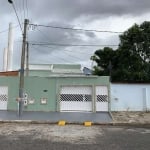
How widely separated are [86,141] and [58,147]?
1.65 m

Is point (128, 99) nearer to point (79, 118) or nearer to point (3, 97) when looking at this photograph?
point (79, 118)

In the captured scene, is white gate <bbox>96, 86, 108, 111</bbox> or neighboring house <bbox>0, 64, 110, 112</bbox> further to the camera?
neighboring house <bbox>0, 64, 110, 112</bbox>

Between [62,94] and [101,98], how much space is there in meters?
3.04

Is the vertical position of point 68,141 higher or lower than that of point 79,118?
lower

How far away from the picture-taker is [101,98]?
74.9ft

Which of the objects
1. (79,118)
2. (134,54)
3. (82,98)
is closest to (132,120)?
(79,118)

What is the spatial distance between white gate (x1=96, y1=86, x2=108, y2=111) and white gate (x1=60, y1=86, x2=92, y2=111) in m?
0.60

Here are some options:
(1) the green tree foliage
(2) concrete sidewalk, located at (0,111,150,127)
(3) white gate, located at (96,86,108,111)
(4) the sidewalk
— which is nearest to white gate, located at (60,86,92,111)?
(3) white gate, located at (96,86,108,111)

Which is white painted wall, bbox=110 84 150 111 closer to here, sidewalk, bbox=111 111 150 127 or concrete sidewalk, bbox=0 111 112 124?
concrete sidewalk, bbox=0 111 112 124

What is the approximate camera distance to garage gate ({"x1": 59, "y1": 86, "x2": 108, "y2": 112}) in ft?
74.7

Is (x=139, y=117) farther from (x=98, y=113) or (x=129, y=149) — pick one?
(x=129, y=149)

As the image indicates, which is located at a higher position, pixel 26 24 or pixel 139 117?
pixel 26 24

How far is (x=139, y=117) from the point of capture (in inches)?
789

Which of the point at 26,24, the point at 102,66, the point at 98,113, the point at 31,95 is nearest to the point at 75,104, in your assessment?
the point at 98,113
